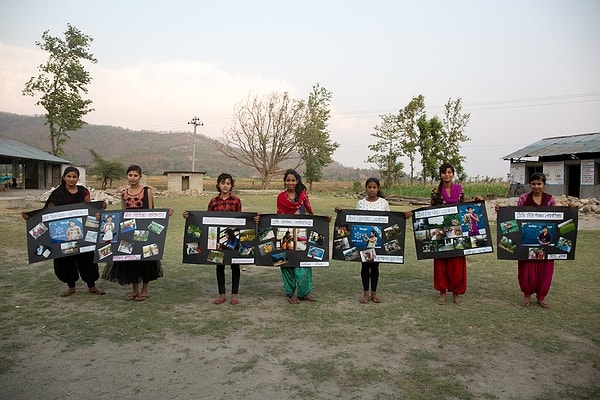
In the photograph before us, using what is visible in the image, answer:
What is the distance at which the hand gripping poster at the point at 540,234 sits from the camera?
5.21m

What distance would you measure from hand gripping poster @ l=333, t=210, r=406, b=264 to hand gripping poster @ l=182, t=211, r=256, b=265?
1107 millimetres

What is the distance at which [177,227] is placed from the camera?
12805mm

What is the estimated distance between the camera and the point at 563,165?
2291cm

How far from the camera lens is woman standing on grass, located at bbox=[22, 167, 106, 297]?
5.42 m

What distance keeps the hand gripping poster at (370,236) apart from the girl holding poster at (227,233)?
4.04ft

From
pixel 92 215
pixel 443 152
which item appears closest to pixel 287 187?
pixel 92 215

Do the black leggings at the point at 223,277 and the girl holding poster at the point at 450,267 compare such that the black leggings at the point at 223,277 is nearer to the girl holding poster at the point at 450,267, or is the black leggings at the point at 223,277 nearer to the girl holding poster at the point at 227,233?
the girl holding poster at the point at 227,233

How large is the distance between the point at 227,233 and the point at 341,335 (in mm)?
1857

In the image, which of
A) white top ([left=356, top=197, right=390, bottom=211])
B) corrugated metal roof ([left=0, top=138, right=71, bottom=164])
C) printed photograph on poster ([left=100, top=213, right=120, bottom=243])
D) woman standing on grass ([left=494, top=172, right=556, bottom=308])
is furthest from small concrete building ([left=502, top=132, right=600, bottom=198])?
corrugated metal roof ([left=0, top=138, right=71, bottom=164])

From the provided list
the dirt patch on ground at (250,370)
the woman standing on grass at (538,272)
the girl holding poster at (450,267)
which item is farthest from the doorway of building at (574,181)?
the dirt patch on ground at (250,370)

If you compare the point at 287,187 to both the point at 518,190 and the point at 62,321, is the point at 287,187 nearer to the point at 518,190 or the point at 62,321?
the point at 62,321

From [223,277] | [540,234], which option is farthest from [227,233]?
[540,234]

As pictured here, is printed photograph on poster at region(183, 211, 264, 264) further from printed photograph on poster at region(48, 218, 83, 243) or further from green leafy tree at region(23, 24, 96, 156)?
green leafy tree at region(23, 24, 96, 156)

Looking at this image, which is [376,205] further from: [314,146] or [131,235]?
[314,146]
